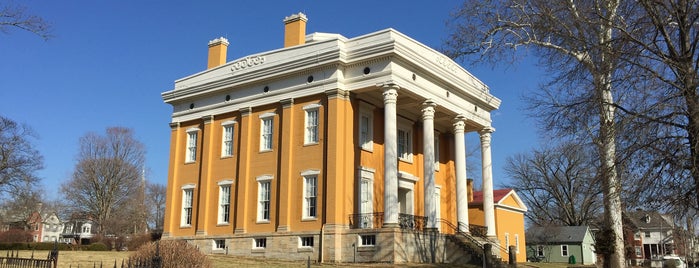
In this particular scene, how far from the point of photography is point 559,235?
59.3 metres

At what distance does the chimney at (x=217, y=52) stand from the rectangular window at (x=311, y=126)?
9355 mm

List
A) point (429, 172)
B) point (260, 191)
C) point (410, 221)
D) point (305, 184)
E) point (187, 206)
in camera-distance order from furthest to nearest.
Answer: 1. point (187, 206)
2. point (260, 191)
3. point (305, 184)
4. point (410, 221)
5. point (429, 172)

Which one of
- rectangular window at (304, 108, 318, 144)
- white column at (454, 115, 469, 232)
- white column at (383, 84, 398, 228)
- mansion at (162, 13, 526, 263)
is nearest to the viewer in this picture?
white column at (383, 84, 398, 228)

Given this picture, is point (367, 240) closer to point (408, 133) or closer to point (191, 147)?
point (408, 133)

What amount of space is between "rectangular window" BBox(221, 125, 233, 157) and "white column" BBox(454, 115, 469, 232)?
11656mm

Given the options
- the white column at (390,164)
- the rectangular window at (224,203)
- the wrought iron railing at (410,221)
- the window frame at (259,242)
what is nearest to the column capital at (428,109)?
the white column at (390,164)

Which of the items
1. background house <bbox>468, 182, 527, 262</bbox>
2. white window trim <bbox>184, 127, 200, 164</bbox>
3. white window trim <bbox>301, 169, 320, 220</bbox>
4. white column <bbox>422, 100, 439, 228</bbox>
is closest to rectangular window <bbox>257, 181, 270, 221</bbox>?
white window trim <bbox>301, 169, 320, 220</bbox>

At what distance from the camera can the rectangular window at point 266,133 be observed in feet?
101

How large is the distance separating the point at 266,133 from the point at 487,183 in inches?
466

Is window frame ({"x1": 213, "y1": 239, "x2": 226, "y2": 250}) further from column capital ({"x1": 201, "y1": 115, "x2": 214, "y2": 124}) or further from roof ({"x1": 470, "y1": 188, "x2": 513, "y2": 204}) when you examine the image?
roof ({"x1": 470, "y1": 188, "x2": 513, "y2": 204})

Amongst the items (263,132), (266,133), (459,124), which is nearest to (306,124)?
(266,133)

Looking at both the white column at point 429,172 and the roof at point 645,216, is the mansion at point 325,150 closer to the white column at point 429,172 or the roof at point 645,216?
the white column at point 429,172

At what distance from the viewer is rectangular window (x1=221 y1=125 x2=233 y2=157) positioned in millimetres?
32688

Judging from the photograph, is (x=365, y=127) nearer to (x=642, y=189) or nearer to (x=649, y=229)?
(x=642, y=189)
